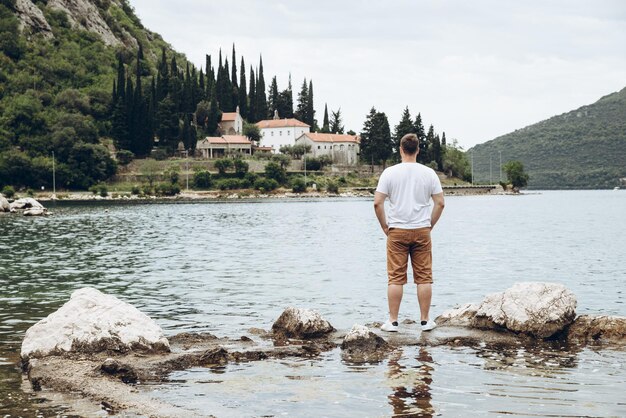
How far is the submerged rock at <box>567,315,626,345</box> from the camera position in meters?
11.2

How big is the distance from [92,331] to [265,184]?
11136 cm

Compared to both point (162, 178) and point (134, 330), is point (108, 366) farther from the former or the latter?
point (162, 178)

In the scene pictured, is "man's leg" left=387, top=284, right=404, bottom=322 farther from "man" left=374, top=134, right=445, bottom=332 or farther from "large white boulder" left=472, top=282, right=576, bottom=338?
"large white boulder" left=472, top=282, right=576, bottom=338

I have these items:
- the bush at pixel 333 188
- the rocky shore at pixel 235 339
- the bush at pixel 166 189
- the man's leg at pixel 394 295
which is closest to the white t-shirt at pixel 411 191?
the man's leg at pixel 394 295

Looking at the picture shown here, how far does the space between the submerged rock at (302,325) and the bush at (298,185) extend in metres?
112

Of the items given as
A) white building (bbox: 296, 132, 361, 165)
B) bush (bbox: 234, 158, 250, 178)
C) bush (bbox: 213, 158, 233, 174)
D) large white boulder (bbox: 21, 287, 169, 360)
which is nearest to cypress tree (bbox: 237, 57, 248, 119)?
white building (bbox: 296, 132, 361, 165)

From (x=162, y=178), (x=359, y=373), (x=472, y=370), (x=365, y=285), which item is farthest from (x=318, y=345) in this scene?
(x=162, y=178)

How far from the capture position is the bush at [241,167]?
121 m

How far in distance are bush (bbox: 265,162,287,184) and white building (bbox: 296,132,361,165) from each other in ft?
63.4

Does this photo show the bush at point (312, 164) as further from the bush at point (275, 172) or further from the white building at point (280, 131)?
the white building at point (280, 131)

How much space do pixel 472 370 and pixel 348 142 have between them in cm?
13972

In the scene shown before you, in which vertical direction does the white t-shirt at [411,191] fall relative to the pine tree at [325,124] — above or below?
below

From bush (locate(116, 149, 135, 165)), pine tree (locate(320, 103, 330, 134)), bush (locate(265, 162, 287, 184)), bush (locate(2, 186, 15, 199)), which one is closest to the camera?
bush (locate(2, 186, 15, 199))

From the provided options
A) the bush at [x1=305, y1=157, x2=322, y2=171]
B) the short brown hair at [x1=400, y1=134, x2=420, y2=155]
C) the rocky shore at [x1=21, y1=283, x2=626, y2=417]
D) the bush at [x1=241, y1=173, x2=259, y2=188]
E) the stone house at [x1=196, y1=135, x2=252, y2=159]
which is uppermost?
the stone house at [x1=196, y1=135, x2=252, y2=159]
